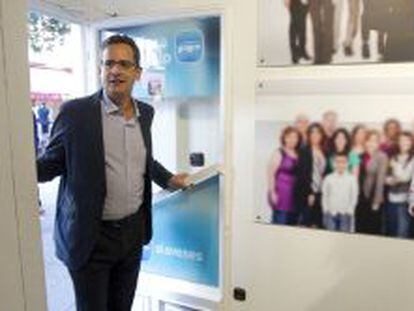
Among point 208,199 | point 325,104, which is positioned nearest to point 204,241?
point 208,199

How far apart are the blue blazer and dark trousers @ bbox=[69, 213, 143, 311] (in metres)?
0.05

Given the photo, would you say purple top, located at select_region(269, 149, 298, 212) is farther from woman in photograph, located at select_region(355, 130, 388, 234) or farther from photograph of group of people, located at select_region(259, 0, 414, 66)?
photograph of group of people, located at select_region(259, 0, 414, 66)

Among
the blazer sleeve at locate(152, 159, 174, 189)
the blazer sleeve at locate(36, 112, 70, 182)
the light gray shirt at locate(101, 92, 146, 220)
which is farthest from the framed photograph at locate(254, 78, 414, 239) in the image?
the blazer sleeve at locate(36, 112, 70, 182)

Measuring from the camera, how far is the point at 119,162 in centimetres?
154

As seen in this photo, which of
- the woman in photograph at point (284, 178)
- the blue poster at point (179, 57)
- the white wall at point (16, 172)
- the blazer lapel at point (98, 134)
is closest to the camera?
the white wall at point (16, 172)

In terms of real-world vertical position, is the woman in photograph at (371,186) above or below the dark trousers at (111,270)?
above

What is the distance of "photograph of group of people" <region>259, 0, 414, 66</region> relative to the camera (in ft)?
4.51

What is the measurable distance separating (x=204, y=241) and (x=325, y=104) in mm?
808

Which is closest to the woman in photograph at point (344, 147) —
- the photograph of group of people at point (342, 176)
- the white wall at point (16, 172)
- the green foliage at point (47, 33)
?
the photograph of group of people at point (342, 176)

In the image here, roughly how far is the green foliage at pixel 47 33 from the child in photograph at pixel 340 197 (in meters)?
1.32

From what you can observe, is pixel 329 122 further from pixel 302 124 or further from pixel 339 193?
pixel 339 193

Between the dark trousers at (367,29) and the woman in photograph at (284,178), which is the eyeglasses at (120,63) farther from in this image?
the dark trousers at (367,29)

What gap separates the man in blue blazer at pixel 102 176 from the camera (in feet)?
4.80

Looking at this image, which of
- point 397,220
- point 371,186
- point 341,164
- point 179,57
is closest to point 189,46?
point 179,57
